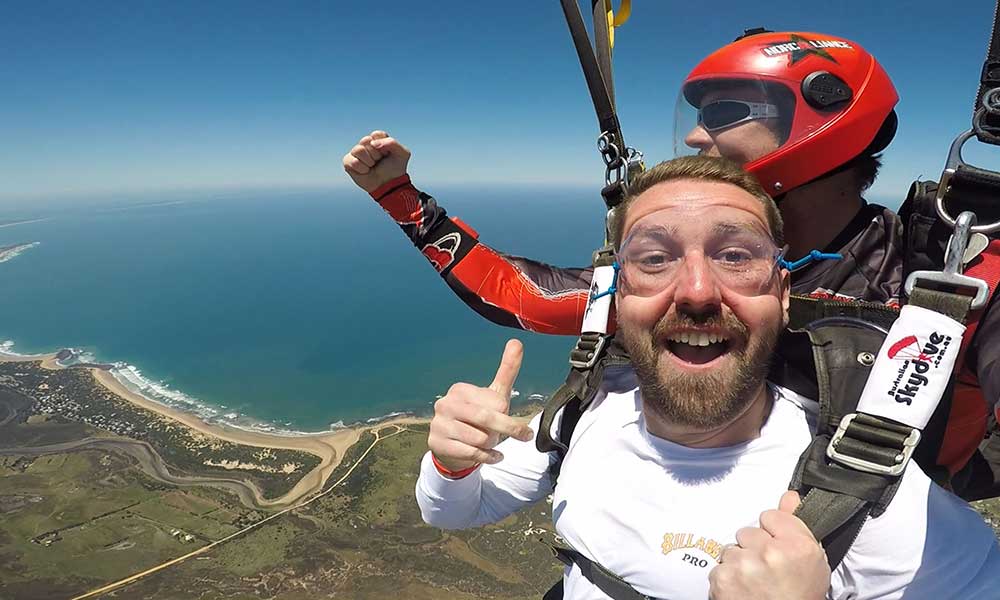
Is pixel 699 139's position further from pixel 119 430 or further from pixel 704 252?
pixel 119 430

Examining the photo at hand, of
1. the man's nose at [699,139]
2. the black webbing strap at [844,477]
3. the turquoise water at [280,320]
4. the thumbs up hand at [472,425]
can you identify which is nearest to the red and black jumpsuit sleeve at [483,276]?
the man's nose at [699,139]

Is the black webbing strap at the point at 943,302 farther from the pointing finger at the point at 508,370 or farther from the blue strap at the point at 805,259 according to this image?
the pointing finger at the point at 508,370

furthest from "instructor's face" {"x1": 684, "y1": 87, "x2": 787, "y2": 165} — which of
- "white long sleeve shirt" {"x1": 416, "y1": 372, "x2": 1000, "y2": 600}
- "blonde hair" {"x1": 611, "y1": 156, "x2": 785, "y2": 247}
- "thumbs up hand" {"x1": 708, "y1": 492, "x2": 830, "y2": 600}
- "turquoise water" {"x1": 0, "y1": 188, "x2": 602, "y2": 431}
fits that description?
"turquoise water" {"x1": 0, "y1": 188, "x2": 602, "y2": 431}

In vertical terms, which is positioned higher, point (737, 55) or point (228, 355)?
point (737, 55)

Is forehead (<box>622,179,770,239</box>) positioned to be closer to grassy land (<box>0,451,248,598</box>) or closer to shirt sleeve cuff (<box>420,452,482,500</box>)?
shirt sleeve cuff (<box>420,452,482,500</box>)

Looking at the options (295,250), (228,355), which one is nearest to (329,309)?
(228,355)

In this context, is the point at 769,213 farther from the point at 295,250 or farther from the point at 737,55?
the point at 295,250
